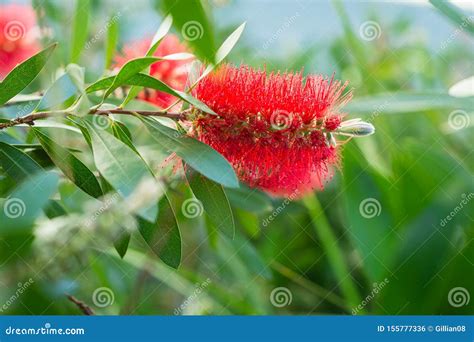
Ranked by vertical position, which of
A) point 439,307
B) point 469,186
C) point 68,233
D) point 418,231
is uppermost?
point 469,186

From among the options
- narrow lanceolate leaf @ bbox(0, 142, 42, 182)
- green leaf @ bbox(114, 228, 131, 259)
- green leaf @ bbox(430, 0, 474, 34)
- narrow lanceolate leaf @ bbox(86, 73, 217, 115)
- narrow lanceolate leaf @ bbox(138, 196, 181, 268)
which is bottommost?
green leaf @ bbox(114, 228, 131, 259)

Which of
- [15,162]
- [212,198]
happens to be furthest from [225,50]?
[15,162]

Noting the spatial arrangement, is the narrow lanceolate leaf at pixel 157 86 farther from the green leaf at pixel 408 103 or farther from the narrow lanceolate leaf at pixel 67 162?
the green leaf at pixel 408 103

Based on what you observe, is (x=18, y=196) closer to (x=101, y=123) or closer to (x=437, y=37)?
(x=101, y=123)

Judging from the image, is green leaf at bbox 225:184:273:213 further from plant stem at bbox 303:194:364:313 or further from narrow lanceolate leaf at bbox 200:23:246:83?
narrow lanceolate leaf at bbox 200:23:246:83

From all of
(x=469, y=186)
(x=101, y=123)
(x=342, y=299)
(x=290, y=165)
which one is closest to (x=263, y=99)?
(x=290, y=165)

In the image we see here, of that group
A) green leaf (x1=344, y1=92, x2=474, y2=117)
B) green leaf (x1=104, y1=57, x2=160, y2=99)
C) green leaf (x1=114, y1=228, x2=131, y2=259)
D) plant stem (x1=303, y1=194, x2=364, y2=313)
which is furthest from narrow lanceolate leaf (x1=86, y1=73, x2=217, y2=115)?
plant stem (x1=303, y1=194, x2=364, y2=313)

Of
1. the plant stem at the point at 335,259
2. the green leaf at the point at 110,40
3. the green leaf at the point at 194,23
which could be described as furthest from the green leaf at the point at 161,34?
the plant stem at the point at 335,259
